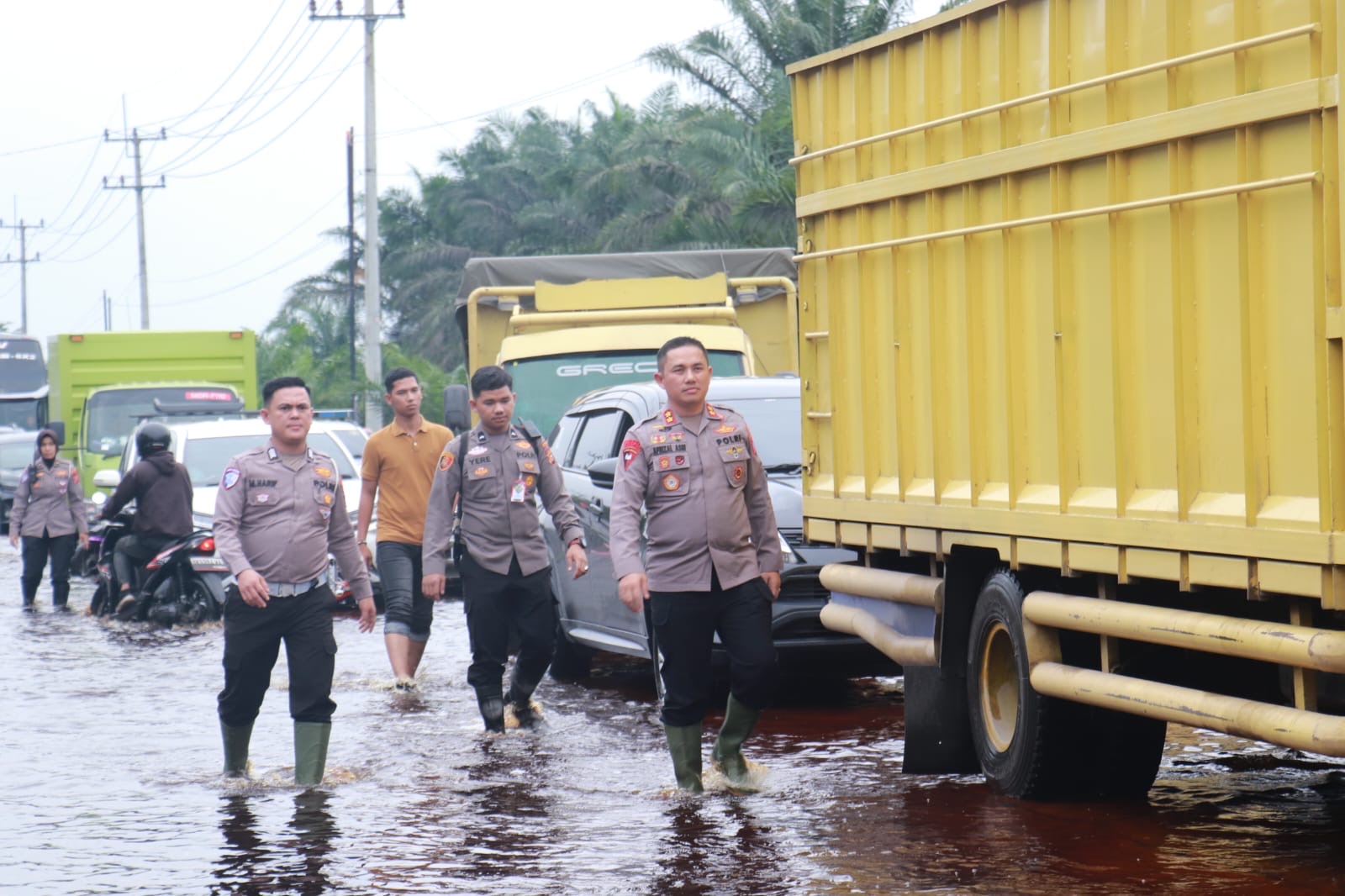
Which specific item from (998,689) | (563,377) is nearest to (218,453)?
(563,377)

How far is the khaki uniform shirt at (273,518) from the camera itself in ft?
27.4

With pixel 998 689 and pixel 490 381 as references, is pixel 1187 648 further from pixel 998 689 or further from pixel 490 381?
pixel 490 381

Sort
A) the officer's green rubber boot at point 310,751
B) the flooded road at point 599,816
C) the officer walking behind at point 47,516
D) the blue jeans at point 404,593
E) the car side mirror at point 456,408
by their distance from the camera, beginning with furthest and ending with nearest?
the officer walking behind at point 47,516, the car side mirror at point 456,408, the blue jeans at point 404,593, the officer's green rubber boot at point 310,751, the flooded road at point 599,816

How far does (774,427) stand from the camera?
11.0 meters

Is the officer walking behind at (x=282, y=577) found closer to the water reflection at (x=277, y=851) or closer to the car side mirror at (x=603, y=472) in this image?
the water reflection at (x=277, y=851)

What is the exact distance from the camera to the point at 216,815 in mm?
7812

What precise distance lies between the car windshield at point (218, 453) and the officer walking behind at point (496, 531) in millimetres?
8939

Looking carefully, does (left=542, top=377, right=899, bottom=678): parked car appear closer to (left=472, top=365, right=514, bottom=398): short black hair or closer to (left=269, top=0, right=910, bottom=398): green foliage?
(left=472, top=365, right=514, bottom=398): short black hair

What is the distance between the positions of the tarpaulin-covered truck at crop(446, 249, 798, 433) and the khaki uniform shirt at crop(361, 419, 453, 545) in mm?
4248

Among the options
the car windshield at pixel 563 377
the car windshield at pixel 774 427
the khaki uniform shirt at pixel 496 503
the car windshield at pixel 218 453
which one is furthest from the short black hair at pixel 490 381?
the car windshield at pixel 218 453

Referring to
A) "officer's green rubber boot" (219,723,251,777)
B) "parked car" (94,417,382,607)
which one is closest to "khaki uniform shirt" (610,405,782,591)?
"officer's green rubber boot" (219,723,251,777)

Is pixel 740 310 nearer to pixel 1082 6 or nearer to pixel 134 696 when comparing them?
pixel 134 696

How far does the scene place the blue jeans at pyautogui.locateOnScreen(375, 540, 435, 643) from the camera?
1151 centimetres

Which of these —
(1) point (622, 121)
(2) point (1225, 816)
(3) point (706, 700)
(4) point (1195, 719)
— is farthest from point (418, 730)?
(1) point (622, 121)
